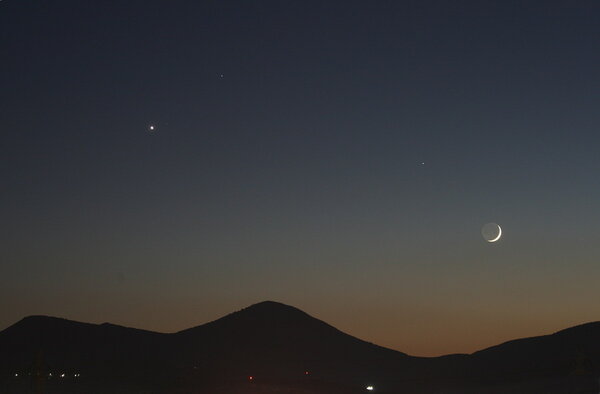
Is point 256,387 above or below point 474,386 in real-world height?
below

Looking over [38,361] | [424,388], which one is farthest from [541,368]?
[38,361]

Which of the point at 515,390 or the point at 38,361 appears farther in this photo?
the point at 515,390

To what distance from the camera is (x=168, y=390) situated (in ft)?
435

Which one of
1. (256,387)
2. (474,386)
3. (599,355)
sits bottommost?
(256,387)

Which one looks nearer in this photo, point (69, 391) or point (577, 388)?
point (577, 388)

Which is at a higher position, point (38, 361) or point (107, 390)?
point (107, 390)

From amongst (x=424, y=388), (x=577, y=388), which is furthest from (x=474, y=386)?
(x=577, y=388)

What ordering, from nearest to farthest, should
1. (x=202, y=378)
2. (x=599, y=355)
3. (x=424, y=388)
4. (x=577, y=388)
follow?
(x=577, y=388)
(x=202, y=378)
(x=424, y=388)
(x=599, y=355)

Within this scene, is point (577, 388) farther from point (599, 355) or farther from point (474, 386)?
point (599, 355)

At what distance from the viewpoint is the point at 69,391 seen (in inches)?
5310

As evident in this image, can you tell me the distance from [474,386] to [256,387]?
201 feet

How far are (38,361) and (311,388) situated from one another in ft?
226

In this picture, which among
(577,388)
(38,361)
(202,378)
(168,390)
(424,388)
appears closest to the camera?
(38,361)

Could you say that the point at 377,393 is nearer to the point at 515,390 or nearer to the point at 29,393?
the point at 515,390
